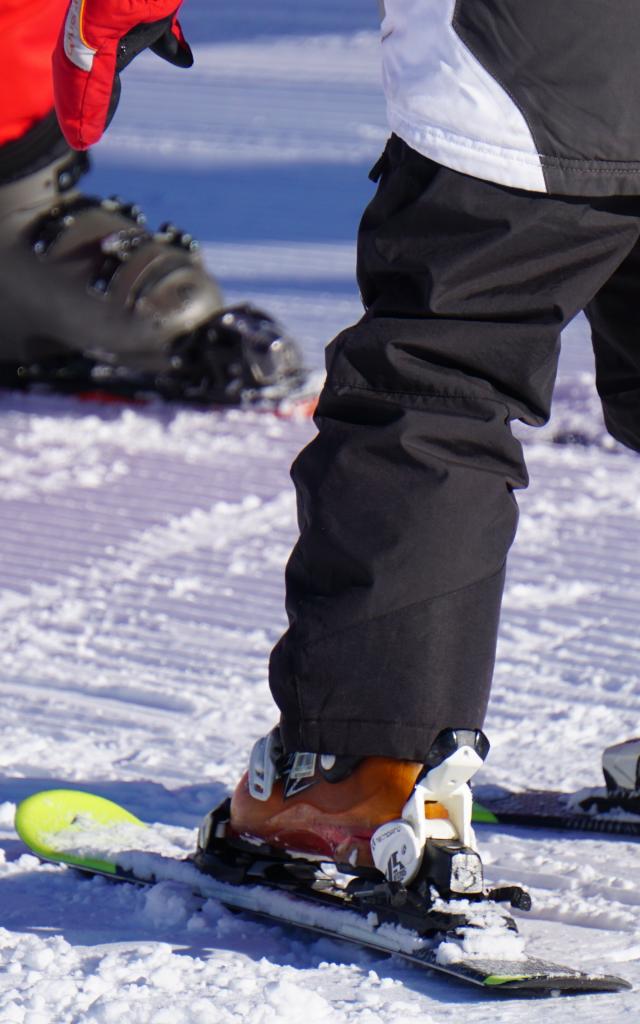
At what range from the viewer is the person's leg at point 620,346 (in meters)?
1.43

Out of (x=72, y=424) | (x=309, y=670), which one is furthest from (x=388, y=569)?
(x=72, y=424)

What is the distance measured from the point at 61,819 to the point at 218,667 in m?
0.60

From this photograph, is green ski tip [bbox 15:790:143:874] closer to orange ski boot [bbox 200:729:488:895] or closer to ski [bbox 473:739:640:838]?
orange ski boot [bbox 200:729:488:895]

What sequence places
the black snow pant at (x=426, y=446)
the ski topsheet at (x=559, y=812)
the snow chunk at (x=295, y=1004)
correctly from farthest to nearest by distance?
the ski topsheet at (x=559, y=812) < the black snow pant at (x=426, y=446) < the snow chunk at (x=295, y=1004)

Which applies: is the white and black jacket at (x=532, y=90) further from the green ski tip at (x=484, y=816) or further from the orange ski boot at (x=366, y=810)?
the green ski tip at (x=484, y=816)

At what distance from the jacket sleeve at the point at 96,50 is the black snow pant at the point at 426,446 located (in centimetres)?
34

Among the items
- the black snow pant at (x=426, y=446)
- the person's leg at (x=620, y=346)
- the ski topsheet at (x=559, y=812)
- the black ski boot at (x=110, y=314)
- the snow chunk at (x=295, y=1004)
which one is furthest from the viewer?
the black ski boot at (x=110, y=314)

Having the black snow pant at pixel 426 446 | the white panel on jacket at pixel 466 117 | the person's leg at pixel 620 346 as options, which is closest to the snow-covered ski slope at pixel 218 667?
the black snow pant at pixel 426 446

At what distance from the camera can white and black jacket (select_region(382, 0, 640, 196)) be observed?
1.20 meters

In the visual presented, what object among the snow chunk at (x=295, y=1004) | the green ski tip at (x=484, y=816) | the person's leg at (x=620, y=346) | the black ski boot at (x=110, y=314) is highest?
the person's leg at (x=620, y=346)

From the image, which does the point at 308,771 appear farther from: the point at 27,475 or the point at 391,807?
the point at 27,475

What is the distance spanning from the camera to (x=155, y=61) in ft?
24.4

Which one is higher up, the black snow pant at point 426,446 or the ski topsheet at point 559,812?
the black snow pant at point 426,446

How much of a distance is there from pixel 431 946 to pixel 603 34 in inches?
27.8
